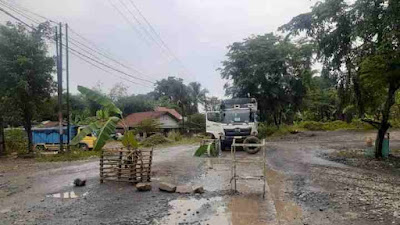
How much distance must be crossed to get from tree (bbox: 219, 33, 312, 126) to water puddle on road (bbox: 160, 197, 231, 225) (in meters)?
24.3

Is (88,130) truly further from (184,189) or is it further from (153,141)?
(153,141)

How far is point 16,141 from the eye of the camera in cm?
2686

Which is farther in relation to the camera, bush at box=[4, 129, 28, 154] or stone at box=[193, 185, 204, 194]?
bush at box=[4, 129, 28, 154]

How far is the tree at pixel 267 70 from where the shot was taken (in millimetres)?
33094

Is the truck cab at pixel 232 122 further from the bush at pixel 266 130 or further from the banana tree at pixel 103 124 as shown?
the bush at pixel 266 130

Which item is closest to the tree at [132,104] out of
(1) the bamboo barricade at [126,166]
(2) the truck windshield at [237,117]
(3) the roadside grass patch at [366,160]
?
(2) the truck windshield at [237,117]

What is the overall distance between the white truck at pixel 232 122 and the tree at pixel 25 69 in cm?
980

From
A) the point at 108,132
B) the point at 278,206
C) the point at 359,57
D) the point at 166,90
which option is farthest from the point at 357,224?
the point at 166,90

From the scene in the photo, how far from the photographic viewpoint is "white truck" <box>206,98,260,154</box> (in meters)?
21.8

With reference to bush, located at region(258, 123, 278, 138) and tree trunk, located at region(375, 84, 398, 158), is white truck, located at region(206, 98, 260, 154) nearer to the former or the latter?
tree trunk, located at region(375, 84, 398, 158)

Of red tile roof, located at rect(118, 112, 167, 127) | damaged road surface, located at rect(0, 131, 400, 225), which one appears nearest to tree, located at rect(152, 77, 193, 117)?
red tile roof, located at rect(118, 112, 167, 127)

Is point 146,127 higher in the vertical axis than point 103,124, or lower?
lower

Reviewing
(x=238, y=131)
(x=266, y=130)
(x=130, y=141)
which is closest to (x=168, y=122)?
(x=266, y=130)

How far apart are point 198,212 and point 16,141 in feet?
73.1
